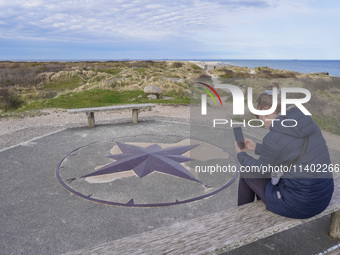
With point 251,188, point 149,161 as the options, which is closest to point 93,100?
point 149,161

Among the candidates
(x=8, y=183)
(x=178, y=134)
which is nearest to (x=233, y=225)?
(x=8, y=183)

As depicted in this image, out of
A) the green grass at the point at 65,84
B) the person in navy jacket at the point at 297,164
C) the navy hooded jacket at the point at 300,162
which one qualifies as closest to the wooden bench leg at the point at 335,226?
the person in navy jacket at the point at 297,164

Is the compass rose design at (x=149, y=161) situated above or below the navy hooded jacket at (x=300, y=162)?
below

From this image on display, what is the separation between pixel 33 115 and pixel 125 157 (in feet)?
20.9

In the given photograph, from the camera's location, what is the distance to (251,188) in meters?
3.11

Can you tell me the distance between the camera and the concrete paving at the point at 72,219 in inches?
131

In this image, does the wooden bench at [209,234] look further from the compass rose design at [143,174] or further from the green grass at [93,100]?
the green grass at [93,100]

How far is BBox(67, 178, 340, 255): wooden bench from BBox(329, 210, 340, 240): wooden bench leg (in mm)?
562

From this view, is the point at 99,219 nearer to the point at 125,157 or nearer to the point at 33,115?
the point at 125,157

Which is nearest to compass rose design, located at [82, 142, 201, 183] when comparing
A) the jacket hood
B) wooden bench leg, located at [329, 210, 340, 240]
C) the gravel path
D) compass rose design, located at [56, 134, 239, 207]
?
compass rose design, located at [56, 134, 239, 207]

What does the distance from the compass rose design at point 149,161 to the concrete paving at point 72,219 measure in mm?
779

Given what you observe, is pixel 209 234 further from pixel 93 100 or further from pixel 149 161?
pixel 93 100

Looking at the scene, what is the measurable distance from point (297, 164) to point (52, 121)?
888 centimetres

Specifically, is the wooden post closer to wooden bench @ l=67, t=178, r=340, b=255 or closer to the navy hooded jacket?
wooden bench @ l=67, t=178, r=340, b=255
